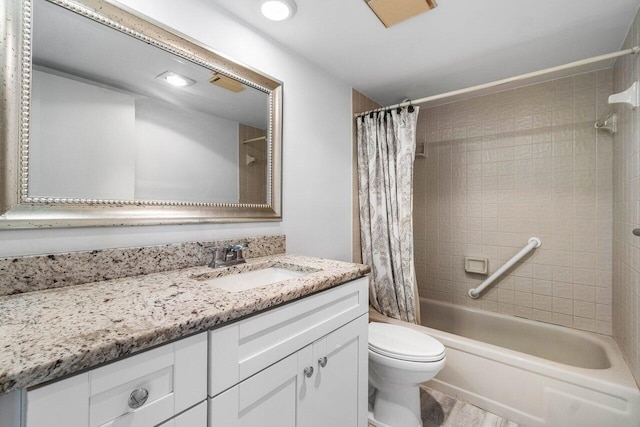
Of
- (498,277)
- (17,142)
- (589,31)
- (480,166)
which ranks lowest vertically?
(498,277)

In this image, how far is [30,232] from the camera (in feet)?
2.96

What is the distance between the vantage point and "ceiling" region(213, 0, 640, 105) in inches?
54.8

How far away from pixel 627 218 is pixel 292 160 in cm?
190

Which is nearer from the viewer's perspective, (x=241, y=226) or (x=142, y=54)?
(x=142, y=54)

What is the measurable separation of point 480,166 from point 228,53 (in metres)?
2.10

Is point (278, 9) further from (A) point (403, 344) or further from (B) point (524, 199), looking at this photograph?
(B) point (524, 199)

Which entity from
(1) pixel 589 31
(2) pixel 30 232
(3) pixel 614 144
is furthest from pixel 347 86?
(2) pixel 30 232

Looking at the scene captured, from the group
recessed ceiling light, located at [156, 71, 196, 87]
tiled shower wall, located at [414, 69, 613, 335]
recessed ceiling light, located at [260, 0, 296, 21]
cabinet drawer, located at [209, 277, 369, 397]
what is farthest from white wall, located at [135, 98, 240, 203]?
tiled shower wall, located at [414, 69, 613, 335]

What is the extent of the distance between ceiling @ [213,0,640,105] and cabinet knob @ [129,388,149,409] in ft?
5.12

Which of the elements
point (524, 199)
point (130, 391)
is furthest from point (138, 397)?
point (524, 199)

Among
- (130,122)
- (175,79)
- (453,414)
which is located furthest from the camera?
(453,414)

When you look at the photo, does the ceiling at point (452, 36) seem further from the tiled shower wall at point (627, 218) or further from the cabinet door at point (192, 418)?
the cabinet door at point (192, 418)

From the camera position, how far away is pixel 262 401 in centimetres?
88

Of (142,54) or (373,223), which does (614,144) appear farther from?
(142,54)
